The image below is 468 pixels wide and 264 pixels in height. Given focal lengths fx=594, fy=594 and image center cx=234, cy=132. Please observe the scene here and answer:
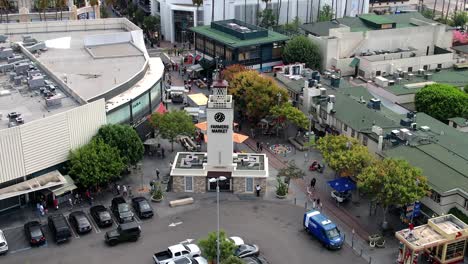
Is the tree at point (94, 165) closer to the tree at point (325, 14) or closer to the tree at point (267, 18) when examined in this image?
the tree at point (267, 18)

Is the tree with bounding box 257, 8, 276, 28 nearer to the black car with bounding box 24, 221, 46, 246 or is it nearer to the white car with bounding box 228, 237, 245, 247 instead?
the white car with bounding box 228, 237, 245, 247

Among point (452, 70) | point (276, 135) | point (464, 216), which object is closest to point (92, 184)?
point (276, 135)

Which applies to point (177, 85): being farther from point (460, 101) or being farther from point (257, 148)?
point (460, 101)

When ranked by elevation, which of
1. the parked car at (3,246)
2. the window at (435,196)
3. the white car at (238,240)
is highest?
the window at (435,196)

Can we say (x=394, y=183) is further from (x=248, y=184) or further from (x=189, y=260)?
(x=189, y=260)

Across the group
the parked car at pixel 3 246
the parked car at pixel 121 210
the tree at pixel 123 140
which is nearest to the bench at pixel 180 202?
the parked car at pixel 121 210
